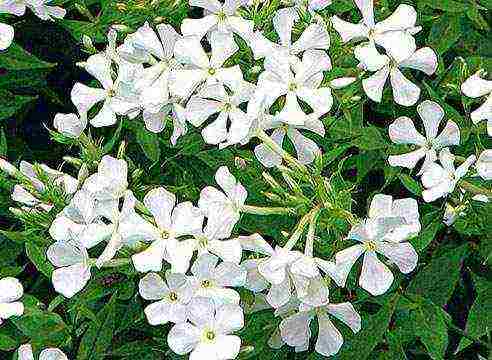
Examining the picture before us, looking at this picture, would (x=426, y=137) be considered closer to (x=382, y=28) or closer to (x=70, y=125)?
(x=382, y=28)

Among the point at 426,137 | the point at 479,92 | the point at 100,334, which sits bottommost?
the point at 100,334

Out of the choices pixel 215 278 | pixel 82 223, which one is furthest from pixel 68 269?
pixel 215 278

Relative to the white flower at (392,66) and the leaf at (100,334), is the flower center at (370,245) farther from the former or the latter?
the leaf at (100,334)

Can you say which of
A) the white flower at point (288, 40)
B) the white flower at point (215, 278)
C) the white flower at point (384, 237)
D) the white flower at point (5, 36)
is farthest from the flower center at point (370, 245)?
the white flower at point (5, 36)

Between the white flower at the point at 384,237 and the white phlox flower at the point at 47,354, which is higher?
the white flower at the point at 384,237

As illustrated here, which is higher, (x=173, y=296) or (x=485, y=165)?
(x=485, y=165)

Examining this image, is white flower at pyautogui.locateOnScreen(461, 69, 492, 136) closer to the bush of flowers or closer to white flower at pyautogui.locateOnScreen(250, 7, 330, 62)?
the bush of flowers
